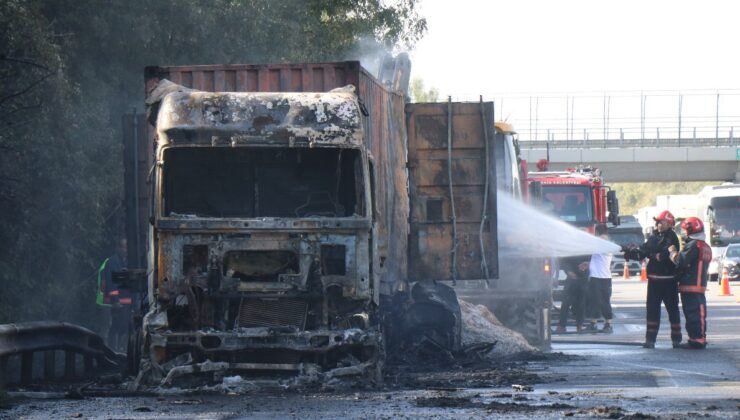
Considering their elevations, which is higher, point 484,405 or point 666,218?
point 666,218

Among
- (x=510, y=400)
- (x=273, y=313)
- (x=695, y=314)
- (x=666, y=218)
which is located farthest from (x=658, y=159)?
(x=510, y=400)

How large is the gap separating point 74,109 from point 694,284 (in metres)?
8.83

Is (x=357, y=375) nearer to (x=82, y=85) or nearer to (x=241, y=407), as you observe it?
(x=241, y=407)

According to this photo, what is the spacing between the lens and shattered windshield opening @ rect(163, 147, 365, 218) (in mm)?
12633

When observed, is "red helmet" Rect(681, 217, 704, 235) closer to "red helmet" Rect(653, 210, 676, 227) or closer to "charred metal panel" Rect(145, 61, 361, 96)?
"red helmet" Rect(653, 210, 676, 227)

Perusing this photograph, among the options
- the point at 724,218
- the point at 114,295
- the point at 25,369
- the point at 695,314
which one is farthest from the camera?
the point at 724,218

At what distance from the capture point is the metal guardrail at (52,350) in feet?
41.3

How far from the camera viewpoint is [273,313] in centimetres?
1232

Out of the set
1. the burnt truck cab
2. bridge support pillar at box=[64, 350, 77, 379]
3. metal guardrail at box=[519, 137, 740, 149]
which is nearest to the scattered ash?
the burnt truck cab

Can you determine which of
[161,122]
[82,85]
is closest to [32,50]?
[82,85]

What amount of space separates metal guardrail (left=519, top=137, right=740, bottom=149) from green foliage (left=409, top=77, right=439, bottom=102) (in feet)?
73.5

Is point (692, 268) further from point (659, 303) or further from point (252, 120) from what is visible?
point (252, 120)

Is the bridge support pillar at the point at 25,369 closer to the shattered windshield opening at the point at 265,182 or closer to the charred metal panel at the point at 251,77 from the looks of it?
the shattered windshield opening at the point at 265,182

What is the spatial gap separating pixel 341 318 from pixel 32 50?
7742 millimetres
